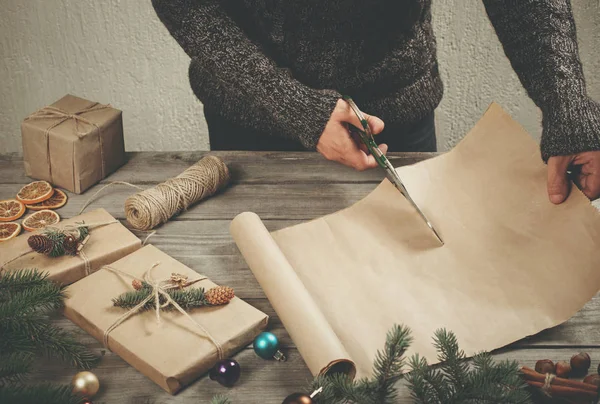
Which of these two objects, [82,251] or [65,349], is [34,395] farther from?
[82,251]

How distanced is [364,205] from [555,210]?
1.06 ft

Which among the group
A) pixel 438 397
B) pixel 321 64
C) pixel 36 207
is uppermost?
pixel 321 64

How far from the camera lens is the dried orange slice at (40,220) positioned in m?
1.09

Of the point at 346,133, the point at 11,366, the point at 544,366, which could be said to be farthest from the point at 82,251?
the point at 544,366

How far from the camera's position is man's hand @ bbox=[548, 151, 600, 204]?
920mm

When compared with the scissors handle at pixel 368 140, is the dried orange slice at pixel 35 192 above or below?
below

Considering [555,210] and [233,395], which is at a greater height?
[555,210]

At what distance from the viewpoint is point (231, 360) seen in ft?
2.57

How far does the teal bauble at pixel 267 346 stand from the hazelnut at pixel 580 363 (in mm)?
386

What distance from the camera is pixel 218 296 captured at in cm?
87

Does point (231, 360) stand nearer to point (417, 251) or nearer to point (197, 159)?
point (417, 251)

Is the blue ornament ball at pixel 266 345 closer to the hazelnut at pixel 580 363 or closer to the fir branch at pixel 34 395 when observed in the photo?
the fir branch at pixel 34 395

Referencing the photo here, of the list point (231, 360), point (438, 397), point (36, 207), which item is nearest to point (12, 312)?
point (231, 360)

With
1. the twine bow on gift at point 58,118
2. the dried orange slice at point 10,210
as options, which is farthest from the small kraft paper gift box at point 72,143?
the dried orange slice at point 10,210
